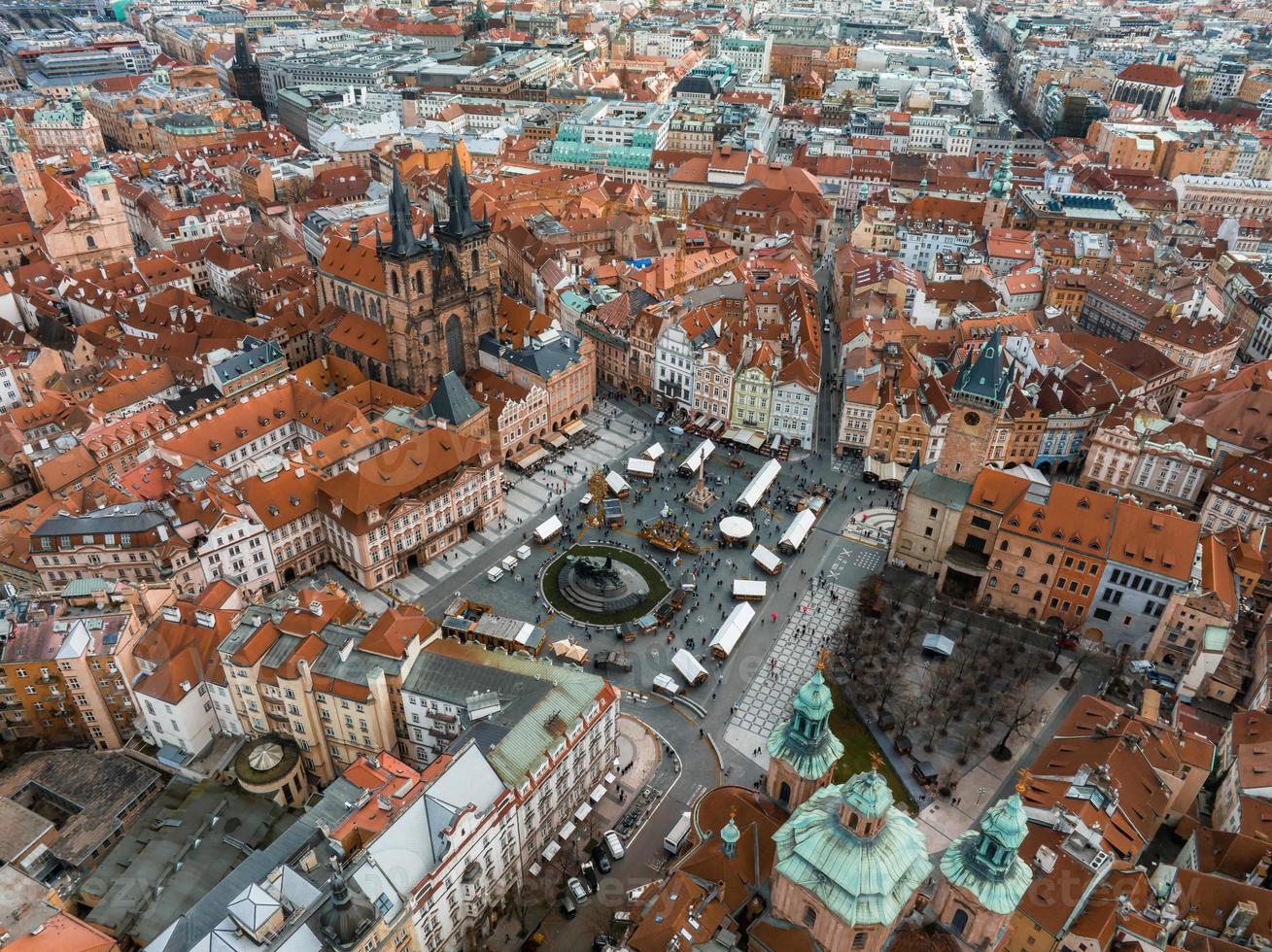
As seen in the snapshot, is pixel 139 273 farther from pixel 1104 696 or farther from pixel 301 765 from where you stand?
pixel 1104 696

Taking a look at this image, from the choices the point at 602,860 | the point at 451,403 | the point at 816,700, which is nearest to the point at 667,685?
the point at 602,860

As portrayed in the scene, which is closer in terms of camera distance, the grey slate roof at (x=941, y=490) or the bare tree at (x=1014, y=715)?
the bare tree at (x=1014, y=715)

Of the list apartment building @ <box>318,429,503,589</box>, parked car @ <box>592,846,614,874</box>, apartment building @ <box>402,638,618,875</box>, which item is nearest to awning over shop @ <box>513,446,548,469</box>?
apartment building @ <box>318,429,503,589</box>

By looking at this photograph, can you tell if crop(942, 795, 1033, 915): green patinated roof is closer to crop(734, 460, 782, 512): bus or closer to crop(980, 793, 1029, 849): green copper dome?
crop(980, 793, 1029, 849): green copper dome

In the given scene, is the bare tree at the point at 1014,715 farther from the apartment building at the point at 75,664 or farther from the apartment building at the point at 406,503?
the apartment building at the point at 75,664

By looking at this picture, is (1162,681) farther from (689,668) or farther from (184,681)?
(184,681)

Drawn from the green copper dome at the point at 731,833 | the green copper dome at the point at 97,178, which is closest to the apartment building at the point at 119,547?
the green copper dome at the point at 731,833
